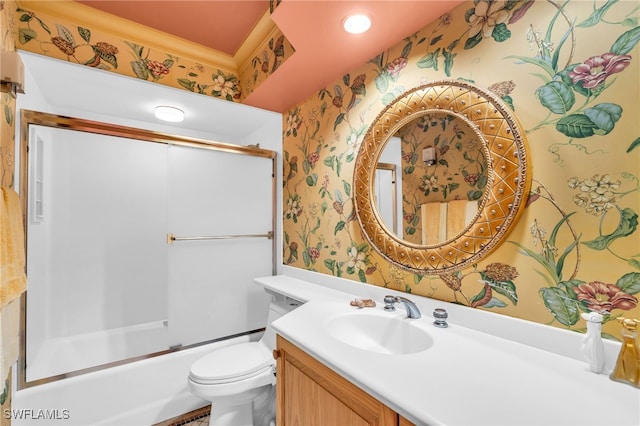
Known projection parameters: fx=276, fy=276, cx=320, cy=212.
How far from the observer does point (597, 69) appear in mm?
776

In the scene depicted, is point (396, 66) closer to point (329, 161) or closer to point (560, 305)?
point (329, 161)

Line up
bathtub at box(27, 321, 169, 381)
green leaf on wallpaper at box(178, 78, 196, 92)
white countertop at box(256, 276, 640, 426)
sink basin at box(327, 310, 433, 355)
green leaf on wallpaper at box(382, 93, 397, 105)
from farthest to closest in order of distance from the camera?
green leaf on wallpaper at box(178, 78, 196, 92) → bathtub at box(27, 321, 169, 381) → green leaf on wallpaper at box(382, 93, 397, 105) → sink basin at box(327, 310, 433, 355) → white countertop at box(256, 276, 640, 426)

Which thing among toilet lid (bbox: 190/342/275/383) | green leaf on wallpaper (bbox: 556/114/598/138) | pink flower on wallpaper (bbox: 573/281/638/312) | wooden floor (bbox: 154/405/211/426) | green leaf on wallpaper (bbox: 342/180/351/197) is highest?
green leaf on wallpaper (bbox: 556/114/598/138)

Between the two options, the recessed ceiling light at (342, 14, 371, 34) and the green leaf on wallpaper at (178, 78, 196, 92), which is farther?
the green leaf on wallpaper at (178, 78, 196, 92)

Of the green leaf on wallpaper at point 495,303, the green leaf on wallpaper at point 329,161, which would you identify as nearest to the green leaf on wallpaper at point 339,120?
the green leaf on wallpaper at point 329,161

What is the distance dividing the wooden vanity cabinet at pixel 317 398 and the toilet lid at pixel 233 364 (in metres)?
0.43

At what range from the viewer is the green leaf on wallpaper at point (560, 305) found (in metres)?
0.80

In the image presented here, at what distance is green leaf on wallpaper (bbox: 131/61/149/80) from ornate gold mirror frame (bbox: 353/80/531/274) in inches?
60.3

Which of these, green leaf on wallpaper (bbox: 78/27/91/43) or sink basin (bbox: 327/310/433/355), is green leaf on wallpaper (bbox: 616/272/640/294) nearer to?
sink basin (bbox: 327/310/433/355)

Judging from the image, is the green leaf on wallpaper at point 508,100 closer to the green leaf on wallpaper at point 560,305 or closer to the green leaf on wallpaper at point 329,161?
the green leaf on wallpaper at point 560,305

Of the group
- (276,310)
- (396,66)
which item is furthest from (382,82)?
(276,310)

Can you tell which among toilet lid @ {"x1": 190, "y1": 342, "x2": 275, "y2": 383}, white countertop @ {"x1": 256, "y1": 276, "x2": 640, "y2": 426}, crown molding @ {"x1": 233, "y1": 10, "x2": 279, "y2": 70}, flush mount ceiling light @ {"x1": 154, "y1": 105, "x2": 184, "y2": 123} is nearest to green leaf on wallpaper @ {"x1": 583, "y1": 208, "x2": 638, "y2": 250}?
white countertop @ {"x1": 256, "y1": 276, "x2": 640, "y2": 426}

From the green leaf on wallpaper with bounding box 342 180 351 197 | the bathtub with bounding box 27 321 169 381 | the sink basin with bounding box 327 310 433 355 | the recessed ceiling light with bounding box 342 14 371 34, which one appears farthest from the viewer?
the bathtub with bounding box 27 321 169 381

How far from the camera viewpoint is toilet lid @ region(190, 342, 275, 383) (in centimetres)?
140
